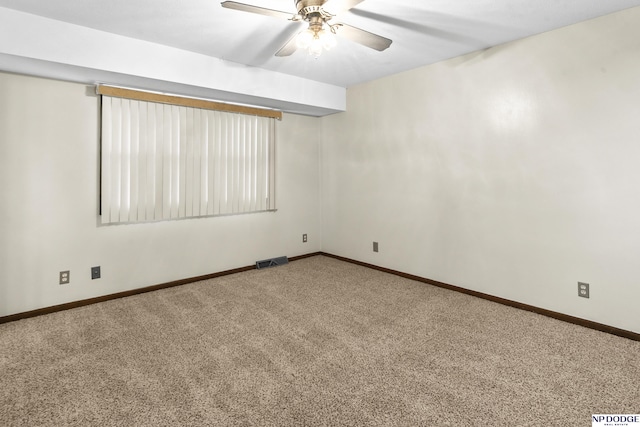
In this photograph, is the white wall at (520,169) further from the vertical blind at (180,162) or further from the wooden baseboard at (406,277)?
the vertical blind at (180,162)

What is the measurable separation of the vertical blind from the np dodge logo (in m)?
3.77

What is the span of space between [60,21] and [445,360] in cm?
382

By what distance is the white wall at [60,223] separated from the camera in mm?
2938

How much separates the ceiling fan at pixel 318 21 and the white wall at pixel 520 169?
1.55 m

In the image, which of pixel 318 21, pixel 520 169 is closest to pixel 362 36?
pixel 318 21

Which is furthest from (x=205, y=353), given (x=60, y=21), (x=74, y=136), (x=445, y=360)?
(x=60, y=21)

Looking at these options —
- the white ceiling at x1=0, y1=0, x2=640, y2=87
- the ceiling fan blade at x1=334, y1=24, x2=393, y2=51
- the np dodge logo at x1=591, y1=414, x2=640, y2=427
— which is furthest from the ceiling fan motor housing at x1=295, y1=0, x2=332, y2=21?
the np dodge logo at x1=591, y1=414, x2=640, y2=427

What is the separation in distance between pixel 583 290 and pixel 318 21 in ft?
9.63

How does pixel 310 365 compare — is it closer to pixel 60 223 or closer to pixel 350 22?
pixel 350 22

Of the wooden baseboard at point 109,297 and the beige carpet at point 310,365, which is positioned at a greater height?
the wooden baseboard at point 109,297

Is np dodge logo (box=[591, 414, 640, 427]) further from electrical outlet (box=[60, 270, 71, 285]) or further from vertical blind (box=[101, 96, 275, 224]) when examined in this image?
electrical outlet (box=[60, 270, 71, 285])

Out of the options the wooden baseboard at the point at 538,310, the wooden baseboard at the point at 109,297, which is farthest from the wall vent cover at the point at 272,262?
the wooden baseboard at the point at 538,310

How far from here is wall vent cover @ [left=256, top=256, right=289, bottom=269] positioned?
4584 millimetres

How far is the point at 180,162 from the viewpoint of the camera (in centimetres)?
384
